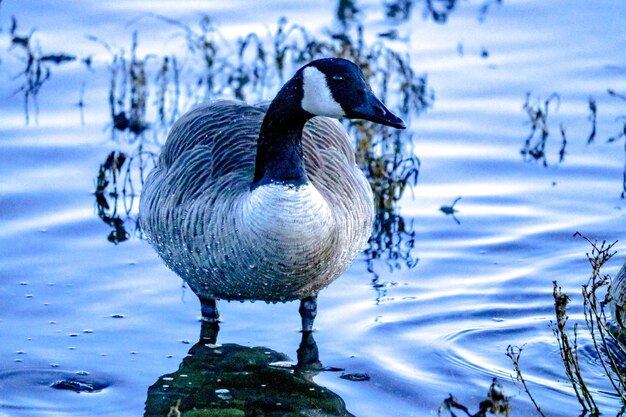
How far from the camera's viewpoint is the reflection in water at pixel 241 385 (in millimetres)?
6555

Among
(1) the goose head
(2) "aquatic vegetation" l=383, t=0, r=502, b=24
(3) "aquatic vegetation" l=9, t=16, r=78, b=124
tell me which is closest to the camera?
(1) the goose head

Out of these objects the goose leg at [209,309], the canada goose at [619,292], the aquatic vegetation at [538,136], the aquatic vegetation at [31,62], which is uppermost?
the aquatic vegetation at [31,62]

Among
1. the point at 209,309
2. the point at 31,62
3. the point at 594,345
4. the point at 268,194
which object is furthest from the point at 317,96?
the point at 31,62

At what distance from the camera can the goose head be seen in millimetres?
6418

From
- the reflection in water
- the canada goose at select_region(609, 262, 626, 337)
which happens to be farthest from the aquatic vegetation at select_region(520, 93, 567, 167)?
the reflection in water

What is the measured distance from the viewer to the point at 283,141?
22.1ft

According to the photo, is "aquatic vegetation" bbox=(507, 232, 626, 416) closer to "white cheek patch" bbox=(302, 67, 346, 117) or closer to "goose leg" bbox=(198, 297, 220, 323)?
"white cheek patch" bbox=(302, 67, 346, 117)

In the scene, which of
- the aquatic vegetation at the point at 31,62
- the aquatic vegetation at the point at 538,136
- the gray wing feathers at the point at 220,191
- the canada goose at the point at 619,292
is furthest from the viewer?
the aquatic vegetation at the point at 31,62

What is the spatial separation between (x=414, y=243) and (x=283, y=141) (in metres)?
2.18

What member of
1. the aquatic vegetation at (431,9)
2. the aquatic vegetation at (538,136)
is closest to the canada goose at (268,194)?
the aquatic vegetation at (538,136)

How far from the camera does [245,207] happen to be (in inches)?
262

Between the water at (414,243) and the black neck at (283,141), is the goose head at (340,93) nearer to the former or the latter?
the black neck at (283,141)

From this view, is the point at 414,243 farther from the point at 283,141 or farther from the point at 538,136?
the point at 283,141

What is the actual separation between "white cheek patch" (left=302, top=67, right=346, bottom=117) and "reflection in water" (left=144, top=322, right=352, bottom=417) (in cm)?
139
